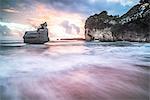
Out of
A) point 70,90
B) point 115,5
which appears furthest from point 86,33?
point 70,90

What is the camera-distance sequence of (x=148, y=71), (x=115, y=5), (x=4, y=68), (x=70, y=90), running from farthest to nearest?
1. (x=115, y=5)
2. (x=148, y=71)
3. (x=4, y=68)
4. (x=70, y=90)

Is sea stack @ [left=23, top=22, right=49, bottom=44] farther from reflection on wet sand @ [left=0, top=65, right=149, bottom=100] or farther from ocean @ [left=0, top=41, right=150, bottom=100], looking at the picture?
reflection on wet sand @ [left=0, top=65, right=149, bottom=100]

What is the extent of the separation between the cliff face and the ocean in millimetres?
69

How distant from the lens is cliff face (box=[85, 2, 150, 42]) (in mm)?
2186

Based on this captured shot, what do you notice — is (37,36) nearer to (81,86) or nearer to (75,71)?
(75,71)

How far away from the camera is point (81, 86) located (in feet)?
5.67

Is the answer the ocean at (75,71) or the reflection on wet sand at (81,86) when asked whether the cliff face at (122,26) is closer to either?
the ocean at (75,71)

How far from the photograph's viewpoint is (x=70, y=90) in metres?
1.68

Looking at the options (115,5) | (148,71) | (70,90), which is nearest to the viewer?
(70,90)

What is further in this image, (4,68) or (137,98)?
(4,68)

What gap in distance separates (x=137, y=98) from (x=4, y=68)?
1.04 m

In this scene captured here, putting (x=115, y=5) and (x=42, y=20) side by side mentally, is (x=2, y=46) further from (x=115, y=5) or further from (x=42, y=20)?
(x=115, y=5)

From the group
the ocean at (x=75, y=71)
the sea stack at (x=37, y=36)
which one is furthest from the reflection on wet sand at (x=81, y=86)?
the sea stack at (x=37, y=36)

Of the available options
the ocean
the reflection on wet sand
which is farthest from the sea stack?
the reflection on wet sand
